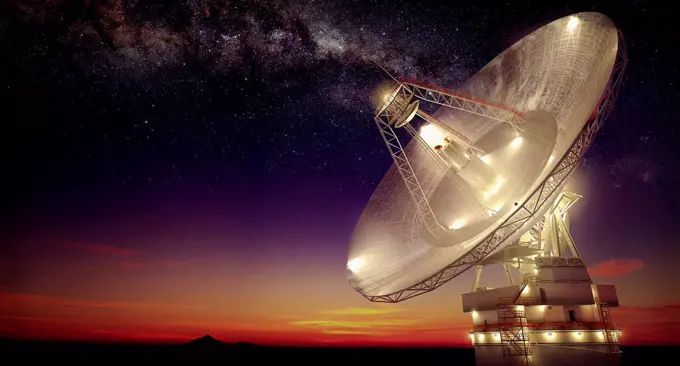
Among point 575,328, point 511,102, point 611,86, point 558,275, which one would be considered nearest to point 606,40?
point 611,86

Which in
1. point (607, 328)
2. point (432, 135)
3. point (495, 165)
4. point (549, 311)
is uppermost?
point (432, 135)

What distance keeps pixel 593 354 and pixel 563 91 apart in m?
13.5

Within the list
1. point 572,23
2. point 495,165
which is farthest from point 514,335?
point 572,23

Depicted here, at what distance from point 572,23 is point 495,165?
302 inches

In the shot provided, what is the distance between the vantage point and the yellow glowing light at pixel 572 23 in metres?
19.6

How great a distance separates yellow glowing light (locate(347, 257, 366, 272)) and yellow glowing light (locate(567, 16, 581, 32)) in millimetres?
15812

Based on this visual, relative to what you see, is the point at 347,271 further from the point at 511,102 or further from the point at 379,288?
the point at 511,102

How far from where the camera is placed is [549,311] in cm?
2327

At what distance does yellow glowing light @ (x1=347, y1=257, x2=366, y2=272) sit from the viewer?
25.1 metres

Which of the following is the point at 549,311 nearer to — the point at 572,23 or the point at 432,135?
the point at 432,135

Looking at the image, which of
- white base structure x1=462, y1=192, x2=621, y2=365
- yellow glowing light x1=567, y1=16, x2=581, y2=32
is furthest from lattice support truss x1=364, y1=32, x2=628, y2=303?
white base structure x1=462, y1=192, x2=621, y2=365

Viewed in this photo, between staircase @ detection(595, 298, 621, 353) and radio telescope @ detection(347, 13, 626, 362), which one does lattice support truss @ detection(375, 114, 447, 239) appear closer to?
radio telescope @ detection(347, 13, 626, 362)

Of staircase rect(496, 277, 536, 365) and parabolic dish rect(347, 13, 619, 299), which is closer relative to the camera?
parabolic dish rect(347, 13, 619, 299)

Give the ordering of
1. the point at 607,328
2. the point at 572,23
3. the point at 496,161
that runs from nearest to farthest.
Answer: the point at 572,23
the point at 607,328
the point at 496,161
